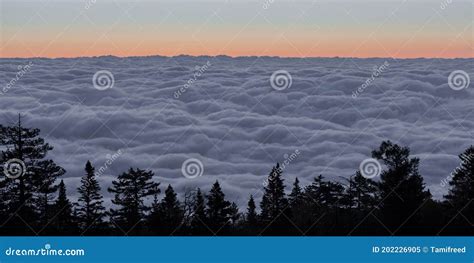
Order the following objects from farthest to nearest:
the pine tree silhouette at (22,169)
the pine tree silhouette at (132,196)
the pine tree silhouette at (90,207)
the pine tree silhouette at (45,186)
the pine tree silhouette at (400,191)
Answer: the pine tree silhouette at (132,196) → the pine tree silhouette at (45,186) → the pine tree silhouette at (90,207) → the pine tree silhouette at (22,169) → the pine tree silhouette at (400,191)

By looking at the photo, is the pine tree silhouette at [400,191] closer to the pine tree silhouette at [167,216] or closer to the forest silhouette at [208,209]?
the forest silhouette at [208,209]

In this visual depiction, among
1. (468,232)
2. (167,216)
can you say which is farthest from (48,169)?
(468,232)

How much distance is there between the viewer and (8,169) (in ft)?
121

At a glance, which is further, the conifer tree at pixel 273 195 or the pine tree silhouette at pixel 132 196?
the pine tree silhouette at pixel 132 196

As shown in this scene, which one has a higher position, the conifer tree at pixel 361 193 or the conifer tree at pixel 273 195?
the conifer tree at pixel 361 193

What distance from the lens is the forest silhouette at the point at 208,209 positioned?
30828mm

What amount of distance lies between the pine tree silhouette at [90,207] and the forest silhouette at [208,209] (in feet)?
0.20

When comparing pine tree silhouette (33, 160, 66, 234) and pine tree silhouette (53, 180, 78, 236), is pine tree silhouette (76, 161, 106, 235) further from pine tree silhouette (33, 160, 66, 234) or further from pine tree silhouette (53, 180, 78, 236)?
pine tree silhouette (33, 160, 66, 234)

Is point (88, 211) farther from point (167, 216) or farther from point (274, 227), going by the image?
point (274, 227)

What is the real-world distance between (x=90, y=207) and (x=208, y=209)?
27.2 ft

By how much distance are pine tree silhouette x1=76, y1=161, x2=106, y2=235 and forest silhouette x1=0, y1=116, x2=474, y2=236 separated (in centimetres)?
6

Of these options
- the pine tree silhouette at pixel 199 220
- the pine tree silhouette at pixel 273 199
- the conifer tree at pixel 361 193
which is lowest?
the pine tree silhouette at pixel 199 220

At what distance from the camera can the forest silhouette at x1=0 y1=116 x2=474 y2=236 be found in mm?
30828

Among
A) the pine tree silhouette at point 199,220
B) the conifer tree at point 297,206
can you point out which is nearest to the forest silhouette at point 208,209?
the pine tree silhouette at point 199,220
